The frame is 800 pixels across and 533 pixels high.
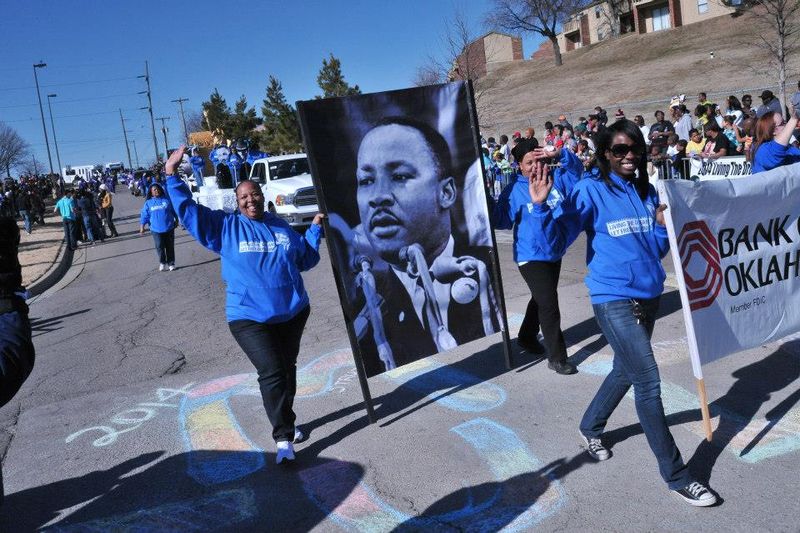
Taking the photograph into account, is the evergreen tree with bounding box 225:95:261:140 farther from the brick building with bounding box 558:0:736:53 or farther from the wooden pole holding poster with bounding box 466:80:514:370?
the wooden pole holding poster with bounding box 466:80:514:370

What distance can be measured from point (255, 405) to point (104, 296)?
7.84 m

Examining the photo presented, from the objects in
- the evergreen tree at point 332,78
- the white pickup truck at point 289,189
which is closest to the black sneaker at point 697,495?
the white pickup truck at point 289,189

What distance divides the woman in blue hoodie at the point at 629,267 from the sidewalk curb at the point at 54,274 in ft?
39.0

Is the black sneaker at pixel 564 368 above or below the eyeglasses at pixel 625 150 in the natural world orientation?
below

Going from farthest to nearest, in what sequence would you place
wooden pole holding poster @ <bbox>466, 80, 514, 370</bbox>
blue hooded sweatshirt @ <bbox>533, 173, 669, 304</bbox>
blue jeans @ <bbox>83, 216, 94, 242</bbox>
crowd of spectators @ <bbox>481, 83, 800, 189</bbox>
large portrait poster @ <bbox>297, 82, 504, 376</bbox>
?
blue jeans @ <bbox>83, 216, 94, 242</bbox>
crowd of spectators @ <bbox>481, 83, 800, 189</bbox>
wooden pole holding poster @ <bbox>466, 80, 514, 370</bbox>
large portrait poster @ <bbox>297, 82, 504, 376</bbox>
blue hooded sweatshirt @ <bbox>533, 173, 669, 304</bbox>

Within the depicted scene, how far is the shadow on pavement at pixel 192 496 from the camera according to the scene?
3.77m

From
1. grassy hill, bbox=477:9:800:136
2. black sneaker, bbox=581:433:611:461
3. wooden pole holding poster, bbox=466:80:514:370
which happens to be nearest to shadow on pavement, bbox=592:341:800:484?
black sneaker, bbox=581:433:611:461

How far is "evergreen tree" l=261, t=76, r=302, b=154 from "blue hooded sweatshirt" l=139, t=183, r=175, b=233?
39.6 metres

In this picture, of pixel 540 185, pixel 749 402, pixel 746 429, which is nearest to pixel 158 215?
pixel 540 185

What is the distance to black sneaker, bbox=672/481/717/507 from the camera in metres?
3.39

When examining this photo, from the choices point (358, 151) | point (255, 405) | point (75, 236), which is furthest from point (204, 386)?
point (75, 236)

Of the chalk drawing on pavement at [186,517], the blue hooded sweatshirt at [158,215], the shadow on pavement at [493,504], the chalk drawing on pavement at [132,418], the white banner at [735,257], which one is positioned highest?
the blue hooded sweatshirt at [158,215]

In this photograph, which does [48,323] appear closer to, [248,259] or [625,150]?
[248,259]

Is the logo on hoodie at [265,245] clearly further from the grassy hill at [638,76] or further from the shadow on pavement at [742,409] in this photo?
the grassy hill at [638,76]
